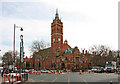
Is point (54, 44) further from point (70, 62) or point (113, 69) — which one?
point (113, 69)

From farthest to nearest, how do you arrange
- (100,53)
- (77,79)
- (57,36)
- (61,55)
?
(57,36) < (61,55) < (100,53) < (77,79)

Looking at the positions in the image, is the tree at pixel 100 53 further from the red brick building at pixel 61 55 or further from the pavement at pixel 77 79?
the pavement at pixel 77 79

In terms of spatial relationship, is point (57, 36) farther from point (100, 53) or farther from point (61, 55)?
point (100, 53)

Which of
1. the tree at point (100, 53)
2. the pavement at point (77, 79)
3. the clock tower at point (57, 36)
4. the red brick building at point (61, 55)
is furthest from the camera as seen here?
the clock tower at point (57, 36)

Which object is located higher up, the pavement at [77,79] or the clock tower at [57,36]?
the clock tower at [57,36]

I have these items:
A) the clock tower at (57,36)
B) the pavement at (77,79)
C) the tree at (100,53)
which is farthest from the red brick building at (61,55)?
the pavement at (77,79)

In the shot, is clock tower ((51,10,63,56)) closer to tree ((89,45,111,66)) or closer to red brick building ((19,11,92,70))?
red brick building ((19,11,92,70))

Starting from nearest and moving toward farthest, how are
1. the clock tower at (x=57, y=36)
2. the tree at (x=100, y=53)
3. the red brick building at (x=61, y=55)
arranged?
the tree at (x=100, y=53) → the red brick building at (x=61, y=55) → the clock tower at (x=57, y=36)

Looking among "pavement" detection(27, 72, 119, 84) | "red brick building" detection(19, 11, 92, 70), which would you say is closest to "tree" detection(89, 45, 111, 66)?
"red brick building" detection(19, 11, 92, 70)

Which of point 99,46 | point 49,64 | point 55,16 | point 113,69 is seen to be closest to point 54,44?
point 49,64

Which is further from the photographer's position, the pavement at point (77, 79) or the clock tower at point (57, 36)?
the clock tower at point (57, 36)

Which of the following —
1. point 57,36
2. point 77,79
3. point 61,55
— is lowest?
point 77,79

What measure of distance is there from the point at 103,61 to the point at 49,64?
34591 millimetres

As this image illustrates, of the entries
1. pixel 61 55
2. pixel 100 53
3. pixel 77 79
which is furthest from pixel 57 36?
pixel 77 79
